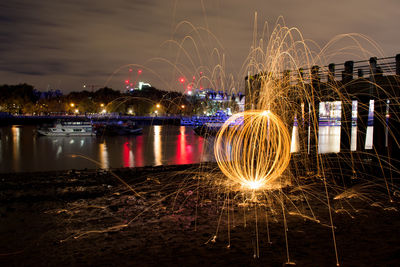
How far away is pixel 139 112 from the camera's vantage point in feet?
414

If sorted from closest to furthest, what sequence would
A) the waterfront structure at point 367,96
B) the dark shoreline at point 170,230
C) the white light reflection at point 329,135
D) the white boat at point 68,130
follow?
the dark shoreline at point 170,230 → the waterfront structure at point 367,96 → the white light reflection at point 329,135 → the white boat at point 68,130

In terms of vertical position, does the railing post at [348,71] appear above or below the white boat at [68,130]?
above

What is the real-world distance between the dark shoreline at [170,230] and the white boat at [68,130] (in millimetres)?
45658

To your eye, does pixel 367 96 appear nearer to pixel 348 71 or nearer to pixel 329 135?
pixel 348 71

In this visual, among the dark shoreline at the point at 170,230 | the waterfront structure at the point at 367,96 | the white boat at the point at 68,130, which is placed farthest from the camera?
the white boat at the point at 68,130

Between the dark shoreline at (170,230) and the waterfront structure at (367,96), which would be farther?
the waterfront structure at (367,96)

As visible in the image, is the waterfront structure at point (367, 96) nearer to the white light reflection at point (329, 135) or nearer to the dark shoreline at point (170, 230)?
the white light reflection at point (329, 135)

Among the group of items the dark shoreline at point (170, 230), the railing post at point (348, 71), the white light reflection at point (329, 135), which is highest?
the railing post at point (348, 71)

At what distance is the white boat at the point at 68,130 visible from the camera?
186 ft

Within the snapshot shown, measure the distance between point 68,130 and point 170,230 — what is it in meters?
53.6

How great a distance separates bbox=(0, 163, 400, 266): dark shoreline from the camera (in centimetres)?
753

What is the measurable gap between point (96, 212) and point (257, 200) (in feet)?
19.1

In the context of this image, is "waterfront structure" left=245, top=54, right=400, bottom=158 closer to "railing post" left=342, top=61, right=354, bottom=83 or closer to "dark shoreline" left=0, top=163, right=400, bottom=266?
"railing post" left=342, top=61, right=354, bottom=83

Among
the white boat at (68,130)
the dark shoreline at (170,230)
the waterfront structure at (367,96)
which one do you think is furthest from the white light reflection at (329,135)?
the white boat at (68,130)
